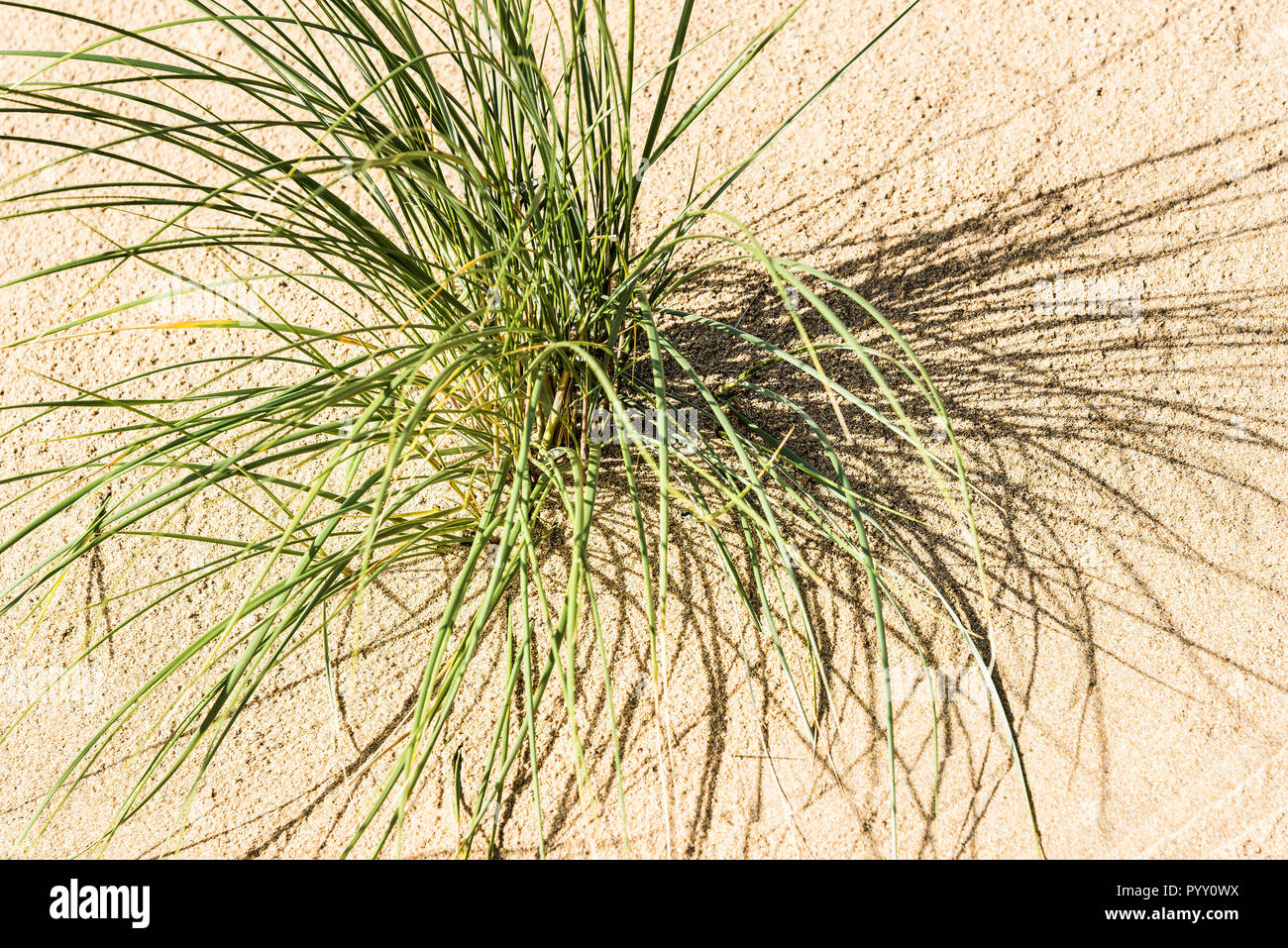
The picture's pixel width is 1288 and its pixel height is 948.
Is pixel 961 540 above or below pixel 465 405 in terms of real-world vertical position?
below

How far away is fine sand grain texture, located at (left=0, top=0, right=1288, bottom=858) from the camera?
100cm

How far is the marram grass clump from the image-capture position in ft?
2.65

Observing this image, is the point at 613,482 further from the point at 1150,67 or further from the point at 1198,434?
the point at 1150,67

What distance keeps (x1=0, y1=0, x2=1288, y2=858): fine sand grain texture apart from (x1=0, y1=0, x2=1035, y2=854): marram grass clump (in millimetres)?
36

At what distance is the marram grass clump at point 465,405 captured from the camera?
809 millimetres

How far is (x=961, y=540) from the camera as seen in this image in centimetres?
110

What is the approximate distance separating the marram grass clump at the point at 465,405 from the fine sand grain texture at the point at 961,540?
36 millimetres

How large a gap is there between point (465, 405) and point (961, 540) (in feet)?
2.04

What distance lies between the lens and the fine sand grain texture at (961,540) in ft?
3.27

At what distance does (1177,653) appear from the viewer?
1.03m

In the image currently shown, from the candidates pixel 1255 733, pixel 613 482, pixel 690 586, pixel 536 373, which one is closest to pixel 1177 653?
pixel 1255 733

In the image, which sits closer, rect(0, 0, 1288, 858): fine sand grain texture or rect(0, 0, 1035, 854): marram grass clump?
rect(0, 0, 1035, 854): marram grass clump

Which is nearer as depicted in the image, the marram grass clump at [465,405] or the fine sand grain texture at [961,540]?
the marram grass clump at [465,405]

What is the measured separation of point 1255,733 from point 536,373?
0.87 metres
